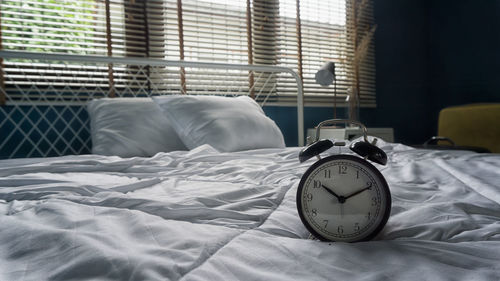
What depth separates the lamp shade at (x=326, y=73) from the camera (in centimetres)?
296

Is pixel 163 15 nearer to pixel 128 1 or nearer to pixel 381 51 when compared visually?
pixel 128 1

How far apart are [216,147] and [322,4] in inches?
94.6

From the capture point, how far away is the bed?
0.42 m

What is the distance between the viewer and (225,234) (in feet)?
1.81

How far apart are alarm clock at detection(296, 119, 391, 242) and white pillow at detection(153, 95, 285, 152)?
1.31 meters

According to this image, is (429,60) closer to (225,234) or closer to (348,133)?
(348,133)

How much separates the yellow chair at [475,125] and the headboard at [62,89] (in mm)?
1559

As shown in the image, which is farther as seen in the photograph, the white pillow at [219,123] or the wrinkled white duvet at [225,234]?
the white pillow at [219,123]

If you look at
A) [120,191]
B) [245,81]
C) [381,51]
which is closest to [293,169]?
[120,191]

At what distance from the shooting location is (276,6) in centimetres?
326

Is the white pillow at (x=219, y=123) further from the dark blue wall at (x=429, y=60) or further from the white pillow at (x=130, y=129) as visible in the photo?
the dark blue wall at (x=429, y=60)

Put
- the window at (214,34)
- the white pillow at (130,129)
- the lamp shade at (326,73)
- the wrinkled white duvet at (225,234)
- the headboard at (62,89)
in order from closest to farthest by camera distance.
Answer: the wrinkled white duvet at (225,234)
the white pillow at (130,129)
the headboard at (62,89)
the window at (214,34)
the lamp shade at (326,73)

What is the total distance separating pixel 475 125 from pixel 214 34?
7.71ft

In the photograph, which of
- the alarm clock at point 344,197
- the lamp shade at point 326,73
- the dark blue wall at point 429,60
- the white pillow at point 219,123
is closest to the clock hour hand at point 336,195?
the alarm clock at point 344,197
